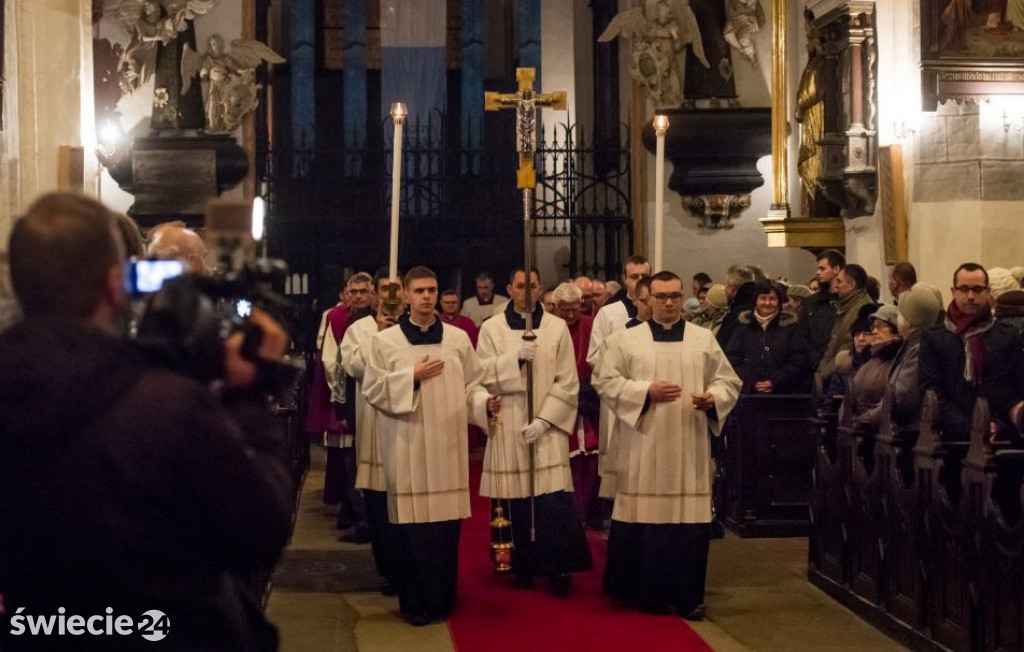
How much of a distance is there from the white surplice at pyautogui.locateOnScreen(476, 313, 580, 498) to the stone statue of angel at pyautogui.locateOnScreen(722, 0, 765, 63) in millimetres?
8347

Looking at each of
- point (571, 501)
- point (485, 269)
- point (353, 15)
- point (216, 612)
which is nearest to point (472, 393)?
point (571, 501)

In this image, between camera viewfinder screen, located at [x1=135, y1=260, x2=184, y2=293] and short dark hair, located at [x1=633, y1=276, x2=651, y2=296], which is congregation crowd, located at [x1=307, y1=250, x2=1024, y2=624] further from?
camera viewfinder screen, located at [x1=135, y1=260, x2=184, y2=293]

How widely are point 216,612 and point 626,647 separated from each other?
4.86 metres

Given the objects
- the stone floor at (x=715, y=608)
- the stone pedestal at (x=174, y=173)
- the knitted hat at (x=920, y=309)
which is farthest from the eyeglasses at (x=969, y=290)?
the stone pedestal at (x=174, y=173)

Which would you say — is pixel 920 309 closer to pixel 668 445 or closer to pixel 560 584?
pixel 668 445

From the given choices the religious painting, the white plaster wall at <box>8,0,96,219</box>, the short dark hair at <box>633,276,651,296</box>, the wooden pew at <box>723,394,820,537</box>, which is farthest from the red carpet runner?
the religious painting

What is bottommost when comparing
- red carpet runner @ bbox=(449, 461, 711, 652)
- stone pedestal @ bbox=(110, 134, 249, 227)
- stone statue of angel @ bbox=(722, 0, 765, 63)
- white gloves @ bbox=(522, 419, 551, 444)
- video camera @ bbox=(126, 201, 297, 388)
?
red carpet runner @ bbox=(449, 461, 711, 652)

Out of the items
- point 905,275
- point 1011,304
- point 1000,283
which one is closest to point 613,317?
point 905,275

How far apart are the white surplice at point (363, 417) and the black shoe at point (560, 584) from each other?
1.10 m

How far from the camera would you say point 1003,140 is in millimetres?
11195

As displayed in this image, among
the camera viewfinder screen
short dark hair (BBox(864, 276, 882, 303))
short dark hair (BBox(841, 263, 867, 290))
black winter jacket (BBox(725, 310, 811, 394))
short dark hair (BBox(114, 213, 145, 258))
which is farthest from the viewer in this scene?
short dark hair (BBox(864, 276, 882, 303))

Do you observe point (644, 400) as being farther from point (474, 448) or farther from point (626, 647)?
point (474, 448)

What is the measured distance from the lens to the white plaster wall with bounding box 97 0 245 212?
16547 mm

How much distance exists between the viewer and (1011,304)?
781cm
